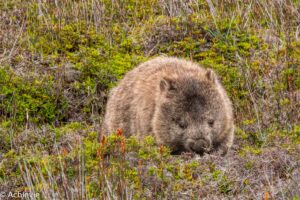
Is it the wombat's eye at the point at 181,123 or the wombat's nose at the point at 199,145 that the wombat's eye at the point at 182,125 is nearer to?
the wombat's eye at the point at 181,123

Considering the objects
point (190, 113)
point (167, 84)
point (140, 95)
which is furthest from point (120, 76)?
point (190, 113)

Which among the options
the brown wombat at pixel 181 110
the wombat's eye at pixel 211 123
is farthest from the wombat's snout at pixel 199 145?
the wombat's eye at pixel 211 123

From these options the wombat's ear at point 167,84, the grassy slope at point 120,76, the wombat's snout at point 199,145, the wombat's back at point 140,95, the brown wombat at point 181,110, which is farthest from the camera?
the wombat's back at point 140,95

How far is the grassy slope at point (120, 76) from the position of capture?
6445 millimetres

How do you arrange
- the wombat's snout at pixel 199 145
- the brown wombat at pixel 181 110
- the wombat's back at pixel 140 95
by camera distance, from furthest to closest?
the wombat's back at pixel 140 95 → the brown wombat at pixel 181 110 → the wombat's snout at pixel 199 145

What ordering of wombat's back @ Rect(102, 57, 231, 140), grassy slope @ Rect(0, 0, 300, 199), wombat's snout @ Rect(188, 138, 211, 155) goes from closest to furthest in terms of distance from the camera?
grassy slope @ Rect(0, 0, 300, 199), wombat's snout @ Rect(188, 138, 211, 155), wombat's back @ Rect(102, 57, 231, 140)

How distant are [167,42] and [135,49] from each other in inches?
19.9

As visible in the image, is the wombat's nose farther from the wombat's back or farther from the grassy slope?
the wombat's back

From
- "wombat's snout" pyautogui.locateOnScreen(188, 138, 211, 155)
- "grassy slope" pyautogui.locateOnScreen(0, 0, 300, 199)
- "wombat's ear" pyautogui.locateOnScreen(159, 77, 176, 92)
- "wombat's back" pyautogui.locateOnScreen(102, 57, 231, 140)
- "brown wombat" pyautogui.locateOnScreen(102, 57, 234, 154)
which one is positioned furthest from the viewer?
"wombat's back" pyautogui.locateOnScreen(102, 57, 231, 140)

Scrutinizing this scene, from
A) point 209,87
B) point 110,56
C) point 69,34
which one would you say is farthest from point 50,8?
point 209,87

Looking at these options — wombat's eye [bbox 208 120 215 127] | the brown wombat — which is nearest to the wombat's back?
the brown wombat

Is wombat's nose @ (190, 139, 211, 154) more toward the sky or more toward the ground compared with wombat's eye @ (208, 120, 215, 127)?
more toward the ground

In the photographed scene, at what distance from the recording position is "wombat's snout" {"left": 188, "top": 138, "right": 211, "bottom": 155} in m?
7.56

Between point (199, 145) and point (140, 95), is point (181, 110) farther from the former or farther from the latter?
point (140, 95)
